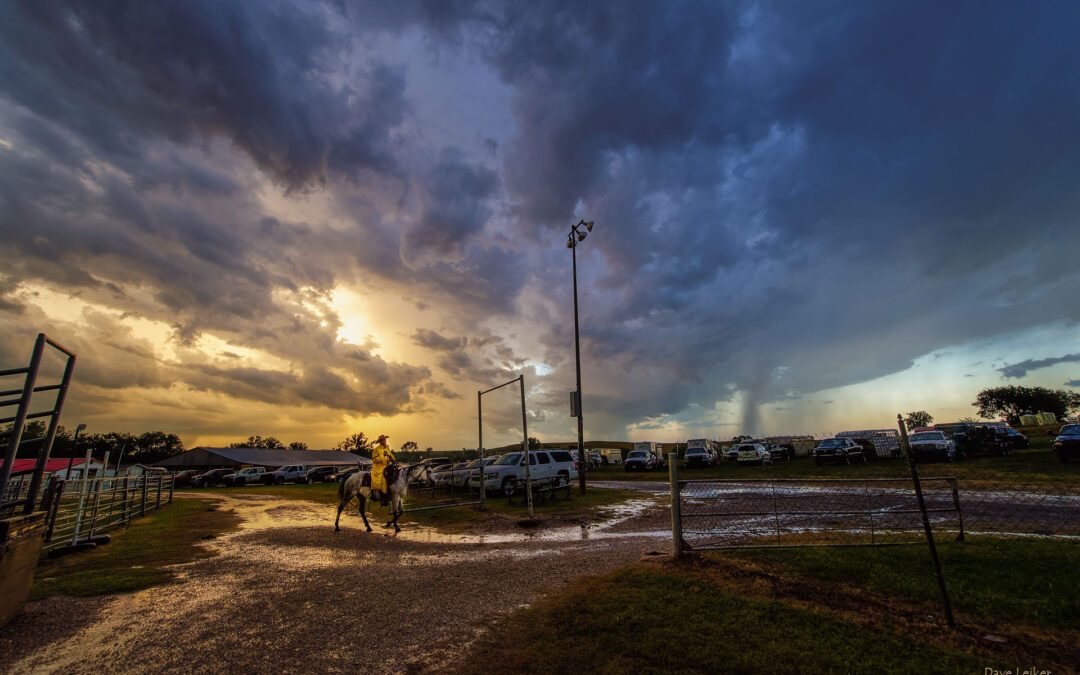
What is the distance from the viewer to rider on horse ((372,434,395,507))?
516 inches

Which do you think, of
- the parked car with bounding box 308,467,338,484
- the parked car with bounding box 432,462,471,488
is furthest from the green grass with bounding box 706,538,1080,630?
the parked car with bounding box 308,467,338,484

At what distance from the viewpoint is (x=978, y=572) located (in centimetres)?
630

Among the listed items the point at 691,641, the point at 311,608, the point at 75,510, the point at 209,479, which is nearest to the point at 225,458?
the point at 209,479

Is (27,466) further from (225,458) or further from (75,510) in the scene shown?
(75,510)

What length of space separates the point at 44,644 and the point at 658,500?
18.0 meters

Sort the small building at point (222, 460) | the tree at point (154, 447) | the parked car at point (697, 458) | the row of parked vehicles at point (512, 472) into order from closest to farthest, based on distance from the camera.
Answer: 1. the row of parked vehicles at point (512, 472)
2. the parked car at point (697, 458)
3. the small building at point (222, 460)
4. the tree at point (154, 447)

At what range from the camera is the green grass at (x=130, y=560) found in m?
7.07

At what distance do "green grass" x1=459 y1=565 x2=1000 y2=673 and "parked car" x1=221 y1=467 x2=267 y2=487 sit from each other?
50.7 meters

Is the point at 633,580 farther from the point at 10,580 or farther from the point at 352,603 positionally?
the point at 10,580

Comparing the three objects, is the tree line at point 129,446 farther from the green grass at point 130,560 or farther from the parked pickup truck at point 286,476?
the green grass at point 130,560

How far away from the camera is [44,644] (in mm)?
4840

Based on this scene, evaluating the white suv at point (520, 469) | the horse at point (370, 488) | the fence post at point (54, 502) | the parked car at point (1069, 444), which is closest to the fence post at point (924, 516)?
the horse at point (370, 488)

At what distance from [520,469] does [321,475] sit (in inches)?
1494

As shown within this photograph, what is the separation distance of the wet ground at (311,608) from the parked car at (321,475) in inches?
1634
